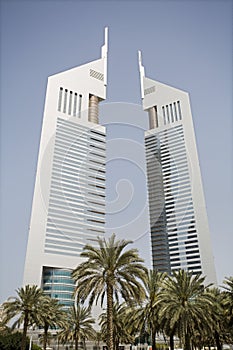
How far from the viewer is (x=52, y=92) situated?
14725 cm

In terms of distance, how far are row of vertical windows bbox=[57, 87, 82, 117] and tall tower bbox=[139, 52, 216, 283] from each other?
41326 mm

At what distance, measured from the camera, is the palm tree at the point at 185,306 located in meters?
29.6

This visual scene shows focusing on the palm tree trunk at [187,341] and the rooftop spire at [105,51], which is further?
the rooftop spire at [105,51]

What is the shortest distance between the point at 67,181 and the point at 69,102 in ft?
134

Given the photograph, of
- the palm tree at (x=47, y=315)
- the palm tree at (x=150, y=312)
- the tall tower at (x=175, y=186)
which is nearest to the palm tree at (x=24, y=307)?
the palm tree at (x=47, y=315)

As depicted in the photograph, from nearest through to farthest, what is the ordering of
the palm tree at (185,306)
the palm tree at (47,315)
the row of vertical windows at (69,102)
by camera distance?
1. the palm tree at (185,306)
2. the palm tree at (47,315)
3. the row of vertical windows at (69,102)

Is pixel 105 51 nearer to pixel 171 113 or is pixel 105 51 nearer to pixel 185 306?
pixel 171 113

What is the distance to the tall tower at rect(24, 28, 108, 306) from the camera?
11256 centimetres

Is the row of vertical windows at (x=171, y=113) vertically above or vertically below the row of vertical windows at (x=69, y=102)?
above

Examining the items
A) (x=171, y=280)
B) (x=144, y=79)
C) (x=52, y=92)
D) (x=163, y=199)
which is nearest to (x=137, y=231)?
(x=171, y=280)

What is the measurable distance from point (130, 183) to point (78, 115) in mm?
133843

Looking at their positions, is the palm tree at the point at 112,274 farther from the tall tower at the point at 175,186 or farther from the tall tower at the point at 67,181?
the tall tower at the point at 175,186

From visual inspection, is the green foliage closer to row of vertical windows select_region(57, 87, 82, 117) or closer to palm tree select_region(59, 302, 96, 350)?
palm tree select_region(59, 302, 96, 350)

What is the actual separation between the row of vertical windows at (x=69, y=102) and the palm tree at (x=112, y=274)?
127 metres
